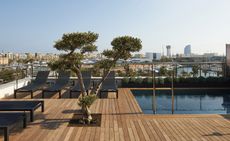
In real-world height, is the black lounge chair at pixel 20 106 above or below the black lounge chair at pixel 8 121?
above

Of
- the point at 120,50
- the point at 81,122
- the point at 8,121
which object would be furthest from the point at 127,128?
the point at 8,121

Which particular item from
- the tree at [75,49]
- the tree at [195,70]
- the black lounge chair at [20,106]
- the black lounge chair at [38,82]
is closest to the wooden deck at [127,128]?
the black lounge chair at [20,106]

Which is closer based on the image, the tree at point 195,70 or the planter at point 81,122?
the planter at point 81,122


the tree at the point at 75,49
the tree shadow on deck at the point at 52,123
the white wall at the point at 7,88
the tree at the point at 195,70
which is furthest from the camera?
the tree at the point at 195,70

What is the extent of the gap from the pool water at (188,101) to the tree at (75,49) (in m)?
2.26

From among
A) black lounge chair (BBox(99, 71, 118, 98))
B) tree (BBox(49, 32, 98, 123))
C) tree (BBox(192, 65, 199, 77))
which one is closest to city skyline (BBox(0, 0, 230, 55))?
tree (BBox(192, 65, 199, 77))

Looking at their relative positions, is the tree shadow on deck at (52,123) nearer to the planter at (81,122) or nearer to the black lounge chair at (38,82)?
the planter at (81,122)

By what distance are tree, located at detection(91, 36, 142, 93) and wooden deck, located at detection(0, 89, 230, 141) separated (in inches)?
44.0

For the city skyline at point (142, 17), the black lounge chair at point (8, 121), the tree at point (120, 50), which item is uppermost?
the city skyline at point (142, 17)

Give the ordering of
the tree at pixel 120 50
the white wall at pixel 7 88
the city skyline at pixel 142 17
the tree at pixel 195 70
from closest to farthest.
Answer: the tree at pixel 120 50 < the white wall at pixel 7 88 < the tree at pixel 195 70 < the city skyline at pixel 142 17

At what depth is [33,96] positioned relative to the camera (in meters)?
9.04

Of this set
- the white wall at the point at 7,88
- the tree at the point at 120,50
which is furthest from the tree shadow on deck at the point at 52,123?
the white wall at the point at 7,88

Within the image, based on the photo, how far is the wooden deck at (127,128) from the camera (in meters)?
4.66

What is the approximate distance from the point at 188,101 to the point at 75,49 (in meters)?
4.36
